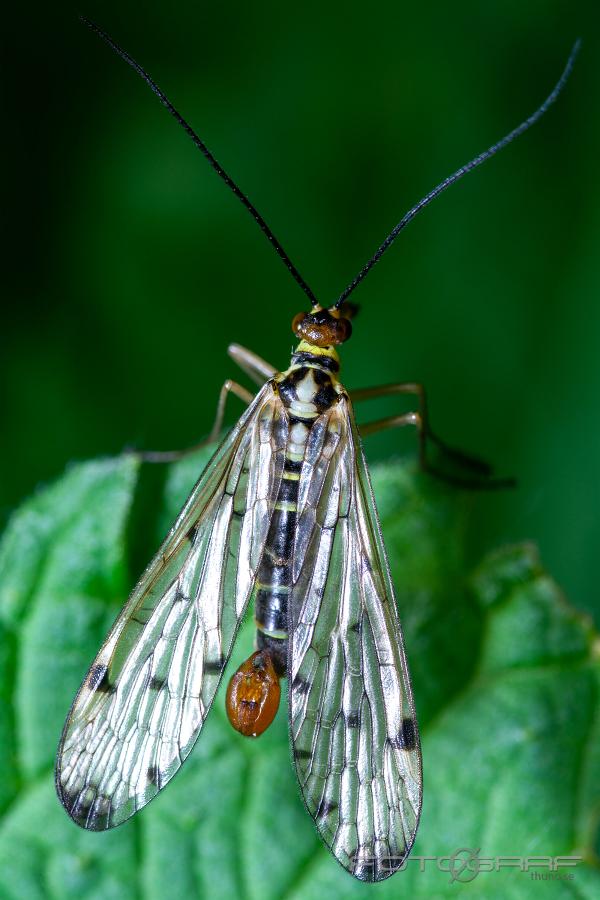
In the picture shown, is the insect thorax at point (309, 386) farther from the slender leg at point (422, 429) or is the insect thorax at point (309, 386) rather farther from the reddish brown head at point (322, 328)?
the slender leg at point (422, 429)

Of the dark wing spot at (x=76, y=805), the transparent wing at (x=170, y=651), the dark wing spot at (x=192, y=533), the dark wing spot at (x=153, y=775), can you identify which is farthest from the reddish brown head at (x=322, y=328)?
the dark wing spot at (x=76, y=805)

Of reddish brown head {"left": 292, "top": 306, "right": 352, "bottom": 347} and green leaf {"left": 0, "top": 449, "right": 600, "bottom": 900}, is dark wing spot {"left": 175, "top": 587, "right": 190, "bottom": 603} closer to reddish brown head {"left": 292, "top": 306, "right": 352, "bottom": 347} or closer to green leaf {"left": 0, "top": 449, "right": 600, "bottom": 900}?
green leaf {"left": 0, "top": 449, "right": 600, "bottom": 900}

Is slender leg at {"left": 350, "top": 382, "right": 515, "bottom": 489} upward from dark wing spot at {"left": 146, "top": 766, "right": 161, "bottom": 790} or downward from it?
upward

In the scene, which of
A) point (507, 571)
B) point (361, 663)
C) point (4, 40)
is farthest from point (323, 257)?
point (361, 663)

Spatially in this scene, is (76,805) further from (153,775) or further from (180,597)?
(180,597)

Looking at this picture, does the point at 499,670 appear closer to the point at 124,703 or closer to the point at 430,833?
the point at 430,833

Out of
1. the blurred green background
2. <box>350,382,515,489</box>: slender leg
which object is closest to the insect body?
<box>350,382,515,489</box>: slender leg
